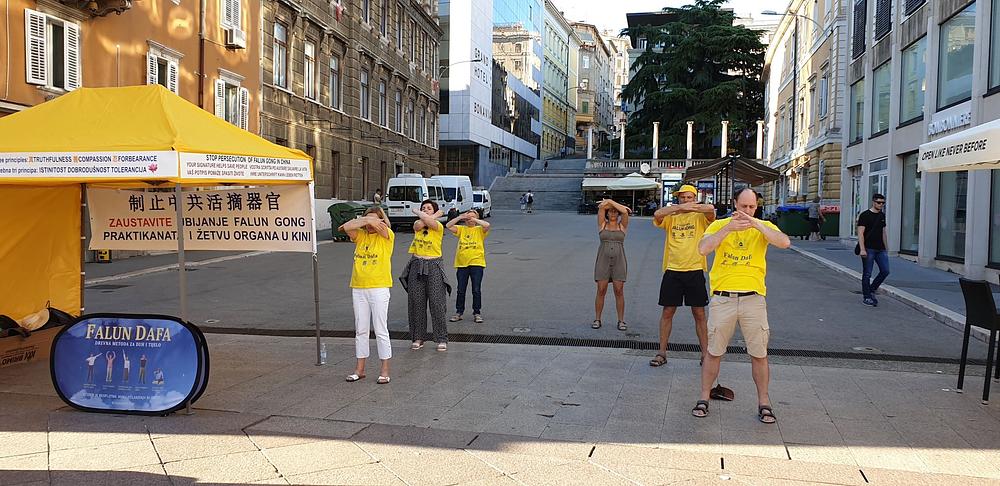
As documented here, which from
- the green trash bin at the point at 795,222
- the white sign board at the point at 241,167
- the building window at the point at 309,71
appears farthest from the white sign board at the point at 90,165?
the green trash bin at the point at 795,222

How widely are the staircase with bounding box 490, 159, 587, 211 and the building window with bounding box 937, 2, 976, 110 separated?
138 ft

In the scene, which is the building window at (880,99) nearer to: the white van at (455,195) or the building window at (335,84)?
the white van at (455,195)

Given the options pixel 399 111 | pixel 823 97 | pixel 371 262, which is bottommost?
pixel 371 262

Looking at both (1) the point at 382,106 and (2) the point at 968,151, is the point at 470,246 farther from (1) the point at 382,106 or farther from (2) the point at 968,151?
(1) the point at 382,106

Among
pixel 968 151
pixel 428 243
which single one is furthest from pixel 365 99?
pixel 968 151

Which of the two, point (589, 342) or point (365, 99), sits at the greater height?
point (365, 99)

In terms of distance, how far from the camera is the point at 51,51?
17.0 m

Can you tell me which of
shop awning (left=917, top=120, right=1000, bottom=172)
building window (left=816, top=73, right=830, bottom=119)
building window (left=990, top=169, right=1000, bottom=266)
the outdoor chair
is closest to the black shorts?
the outdoor chair

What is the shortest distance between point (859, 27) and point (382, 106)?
75.5ft

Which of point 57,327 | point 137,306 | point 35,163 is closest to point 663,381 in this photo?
point 35,163

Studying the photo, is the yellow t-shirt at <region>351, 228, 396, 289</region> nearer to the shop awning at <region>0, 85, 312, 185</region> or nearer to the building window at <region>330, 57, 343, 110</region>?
the shop awning at <region>0, 85, 312, 185</region>

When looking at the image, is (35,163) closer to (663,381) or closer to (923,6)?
(663,381)

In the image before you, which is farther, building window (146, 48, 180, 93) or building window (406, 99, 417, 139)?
building window (406, 99, 417, 139)

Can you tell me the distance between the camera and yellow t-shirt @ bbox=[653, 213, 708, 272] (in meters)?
7.26
